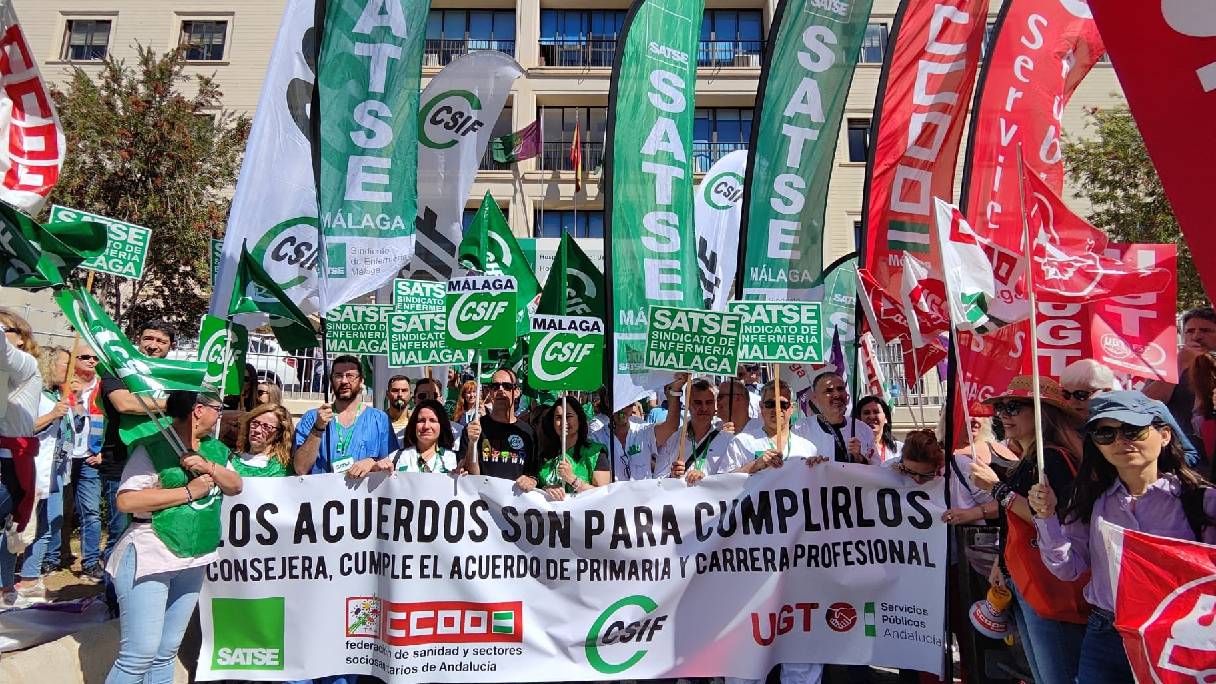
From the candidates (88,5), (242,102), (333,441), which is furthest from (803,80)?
(88,5)

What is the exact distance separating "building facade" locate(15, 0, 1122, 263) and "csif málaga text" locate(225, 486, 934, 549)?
2106 centimetres

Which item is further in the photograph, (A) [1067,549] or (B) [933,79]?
(B) [933,79]

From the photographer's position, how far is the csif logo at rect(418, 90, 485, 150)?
8.49 meters

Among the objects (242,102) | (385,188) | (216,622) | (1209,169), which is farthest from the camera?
(242,102)

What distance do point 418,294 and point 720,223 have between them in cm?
537

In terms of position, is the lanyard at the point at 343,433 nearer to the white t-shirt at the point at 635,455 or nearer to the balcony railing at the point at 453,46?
the white t-shirt at the point at 635,455

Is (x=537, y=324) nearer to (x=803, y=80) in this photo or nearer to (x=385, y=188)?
(x=385, y=188)

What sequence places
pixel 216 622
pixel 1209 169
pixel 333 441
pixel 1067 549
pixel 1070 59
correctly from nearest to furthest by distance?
pixel 1209 169 < pixel 1067 549 < pixel 216 622 < pixel 333 441 < pixel 1070 59

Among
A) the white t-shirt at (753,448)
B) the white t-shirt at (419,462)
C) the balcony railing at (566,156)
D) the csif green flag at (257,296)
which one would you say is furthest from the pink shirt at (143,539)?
the balcony railing at (566,156)

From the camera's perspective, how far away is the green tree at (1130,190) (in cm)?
1622

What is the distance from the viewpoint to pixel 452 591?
4996mm

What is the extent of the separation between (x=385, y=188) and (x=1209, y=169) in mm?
6030

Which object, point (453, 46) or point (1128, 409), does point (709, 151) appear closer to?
point (453, 46)

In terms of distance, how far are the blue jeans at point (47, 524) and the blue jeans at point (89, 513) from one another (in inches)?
8.9
